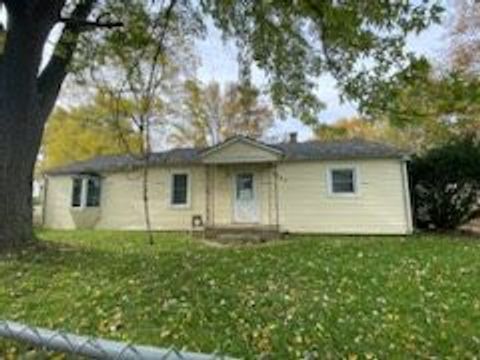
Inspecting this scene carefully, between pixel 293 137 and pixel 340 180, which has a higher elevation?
pixel 293 137

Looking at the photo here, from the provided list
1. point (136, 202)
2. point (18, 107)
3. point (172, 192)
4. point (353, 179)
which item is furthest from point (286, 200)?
point (18, 107)

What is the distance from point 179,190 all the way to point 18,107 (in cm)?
1203

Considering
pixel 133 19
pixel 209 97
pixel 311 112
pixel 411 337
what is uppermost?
pixel 209 97

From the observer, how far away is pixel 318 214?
19656 mm

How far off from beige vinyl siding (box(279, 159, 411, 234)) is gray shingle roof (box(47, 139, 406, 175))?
308 millimetres

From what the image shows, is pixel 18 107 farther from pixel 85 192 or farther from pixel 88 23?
pixel 85 192

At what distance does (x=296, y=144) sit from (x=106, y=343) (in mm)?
21647

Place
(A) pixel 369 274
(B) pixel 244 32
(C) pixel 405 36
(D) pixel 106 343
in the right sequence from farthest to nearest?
(A) pixel 369 274 < (B) pixel 244 32 < (C) pixel 405 36 < (D) pixel 106 343

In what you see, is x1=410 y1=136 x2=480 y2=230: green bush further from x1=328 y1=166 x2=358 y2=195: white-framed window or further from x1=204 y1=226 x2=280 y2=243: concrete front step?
x1=204 y1=226 x2=280 y2=243: concrete front step

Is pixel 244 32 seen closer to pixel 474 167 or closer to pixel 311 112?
pixel 311 112

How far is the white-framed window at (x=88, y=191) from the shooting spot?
2341 centimetres

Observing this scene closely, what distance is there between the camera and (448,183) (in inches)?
736

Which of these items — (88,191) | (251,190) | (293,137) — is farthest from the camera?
(293,137)

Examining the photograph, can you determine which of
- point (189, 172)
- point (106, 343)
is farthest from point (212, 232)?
point (106, 343)
